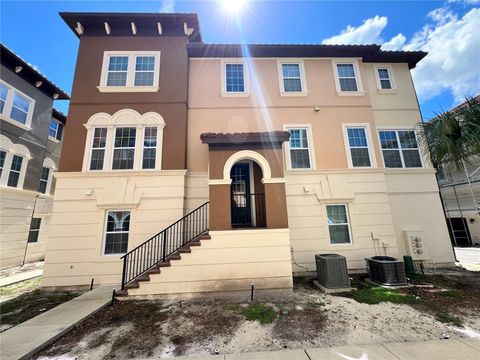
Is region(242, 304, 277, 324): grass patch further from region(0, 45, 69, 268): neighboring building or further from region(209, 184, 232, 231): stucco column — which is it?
region(0, 45, 69, 268): neighboring building

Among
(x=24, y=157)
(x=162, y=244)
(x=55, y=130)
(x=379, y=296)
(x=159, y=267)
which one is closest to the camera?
(x=379, y=296)

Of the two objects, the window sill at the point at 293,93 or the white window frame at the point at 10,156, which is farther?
the white window frame at the point at 10,156

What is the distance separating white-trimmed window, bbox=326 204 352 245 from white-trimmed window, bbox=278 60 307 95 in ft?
17.7

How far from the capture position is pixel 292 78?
9930 millimetres

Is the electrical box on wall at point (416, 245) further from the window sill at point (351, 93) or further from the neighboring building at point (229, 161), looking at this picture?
the window sill at point (351, 93)

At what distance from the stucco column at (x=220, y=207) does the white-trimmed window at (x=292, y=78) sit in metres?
5.74

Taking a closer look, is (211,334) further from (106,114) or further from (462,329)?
(106,114)

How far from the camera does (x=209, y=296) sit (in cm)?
626

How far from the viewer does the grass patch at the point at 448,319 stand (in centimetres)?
449

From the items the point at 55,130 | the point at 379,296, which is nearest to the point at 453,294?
the point at 379,296

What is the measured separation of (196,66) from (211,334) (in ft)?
33.7

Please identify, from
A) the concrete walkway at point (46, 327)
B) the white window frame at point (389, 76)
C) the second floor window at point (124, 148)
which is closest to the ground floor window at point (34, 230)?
the second floor window at point (124, 148)

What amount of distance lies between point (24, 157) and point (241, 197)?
12.4m

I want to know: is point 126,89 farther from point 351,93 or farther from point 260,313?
point 351,93
